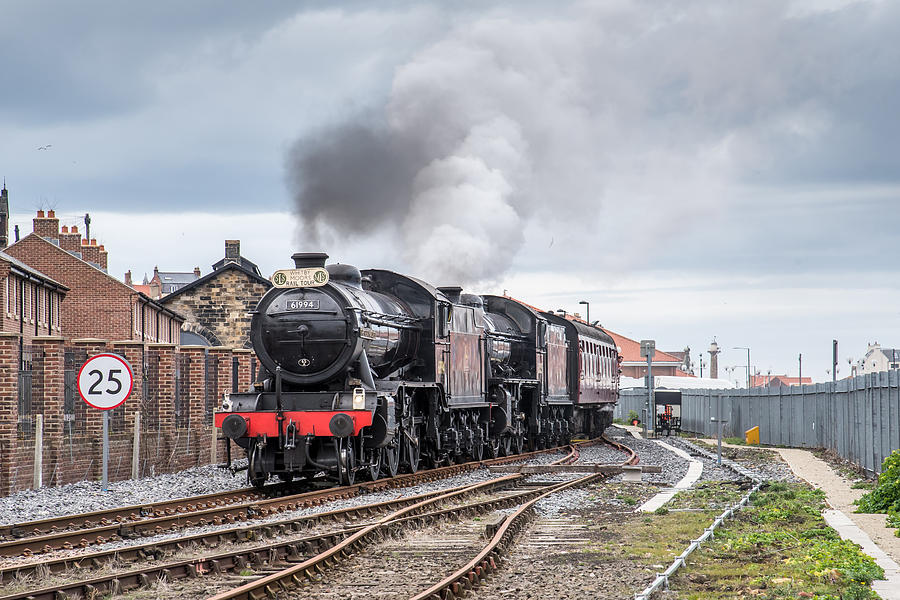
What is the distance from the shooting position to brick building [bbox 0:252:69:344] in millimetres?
34688

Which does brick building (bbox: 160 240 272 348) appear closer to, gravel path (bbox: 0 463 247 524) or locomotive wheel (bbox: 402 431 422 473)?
gravel path (bbox: 0 463 247 524)

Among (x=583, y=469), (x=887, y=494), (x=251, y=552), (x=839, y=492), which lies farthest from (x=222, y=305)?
(x=251, y=552)

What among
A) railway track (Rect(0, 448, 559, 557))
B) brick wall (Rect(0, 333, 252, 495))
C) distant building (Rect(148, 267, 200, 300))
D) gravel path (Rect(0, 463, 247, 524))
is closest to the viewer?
railway track (Rect(0, 448, 559, 557))

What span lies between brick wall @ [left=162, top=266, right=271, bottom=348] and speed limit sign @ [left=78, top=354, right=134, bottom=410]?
31418 mm

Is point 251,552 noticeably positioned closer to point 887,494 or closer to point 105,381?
point 105,381

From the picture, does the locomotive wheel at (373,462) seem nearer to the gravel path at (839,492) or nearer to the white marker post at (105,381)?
the white marker post at (105,381)

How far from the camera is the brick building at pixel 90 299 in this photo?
43.8 meters

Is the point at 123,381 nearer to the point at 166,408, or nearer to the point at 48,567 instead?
the point at 166,408

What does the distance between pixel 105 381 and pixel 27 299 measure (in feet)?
81.4

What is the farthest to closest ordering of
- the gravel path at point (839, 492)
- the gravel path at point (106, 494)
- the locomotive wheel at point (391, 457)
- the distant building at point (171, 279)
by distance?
the distant building at point (171, 279)
the locomotive wheel at point (391, 457)
the gravel path at point (106, 494)
the gravel path at point (839, 492)

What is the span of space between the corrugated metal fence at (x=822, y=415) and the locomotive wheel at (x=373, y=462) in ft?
25.9

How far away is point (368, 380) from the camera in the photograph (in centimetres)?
1595

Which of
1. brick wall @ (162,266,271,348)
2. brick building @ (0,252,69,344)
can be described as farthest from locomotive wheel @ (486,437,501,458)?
brick wall @ (162,266,271,348)

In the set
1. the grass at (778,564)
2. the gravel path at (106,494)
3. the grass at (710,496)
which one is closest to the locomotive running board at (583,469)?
the grass at (710,496)
